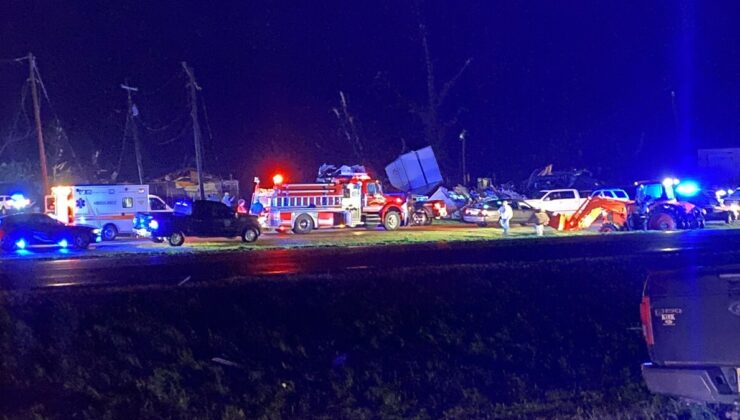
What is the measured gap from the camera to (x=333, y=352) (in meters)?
10.9

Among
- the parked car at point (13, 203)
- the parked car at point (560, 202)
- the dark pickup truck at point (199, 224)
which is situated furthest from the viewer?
the parked car at point (13, 203)

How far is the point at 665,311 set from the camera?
6590 millimetres

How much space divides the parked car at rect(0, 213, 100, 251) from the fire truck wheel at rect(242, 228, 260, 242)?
535cm

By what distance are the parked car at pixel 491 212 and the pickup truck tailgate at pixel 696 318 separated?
3249 centimetres

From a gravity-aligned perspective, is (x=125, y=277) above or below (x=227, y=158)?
below

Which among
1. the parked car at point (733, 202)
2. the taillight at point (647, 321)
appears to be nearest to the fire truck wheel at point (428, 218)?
the parked car at point (733, 202)

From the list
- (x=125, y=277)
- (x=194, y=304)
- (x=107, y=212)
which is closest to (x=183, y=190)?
Result: (x=107, y=212)

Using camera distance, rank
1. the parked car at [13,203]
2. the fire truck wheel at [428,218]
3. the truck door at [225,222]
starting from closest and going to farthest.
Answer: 1. the truck door at [225,222]
2. the fire truck wheel at [428,218]
3. the parked car at [13,203]

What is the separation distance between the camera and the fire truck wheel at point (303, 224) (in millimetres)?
35125

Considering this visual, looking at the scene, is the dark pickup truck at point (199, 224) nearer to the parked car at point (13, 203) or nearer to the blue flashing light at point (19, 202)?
the parked car at point (13, 203)

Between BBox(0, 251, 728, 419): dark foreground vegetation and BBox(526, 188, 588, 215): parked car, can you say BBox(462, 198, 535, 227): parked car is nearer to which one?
BBox(526, 188, 588, 215): parked car

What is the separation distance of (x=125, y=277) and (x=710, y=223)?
93.1 ft

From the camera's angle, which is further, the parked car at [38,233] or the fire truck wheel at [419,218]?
the fire truck wheel at [419,218]

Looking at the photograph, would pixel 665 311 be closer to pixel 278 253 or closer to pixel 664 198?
pixel 278 253
